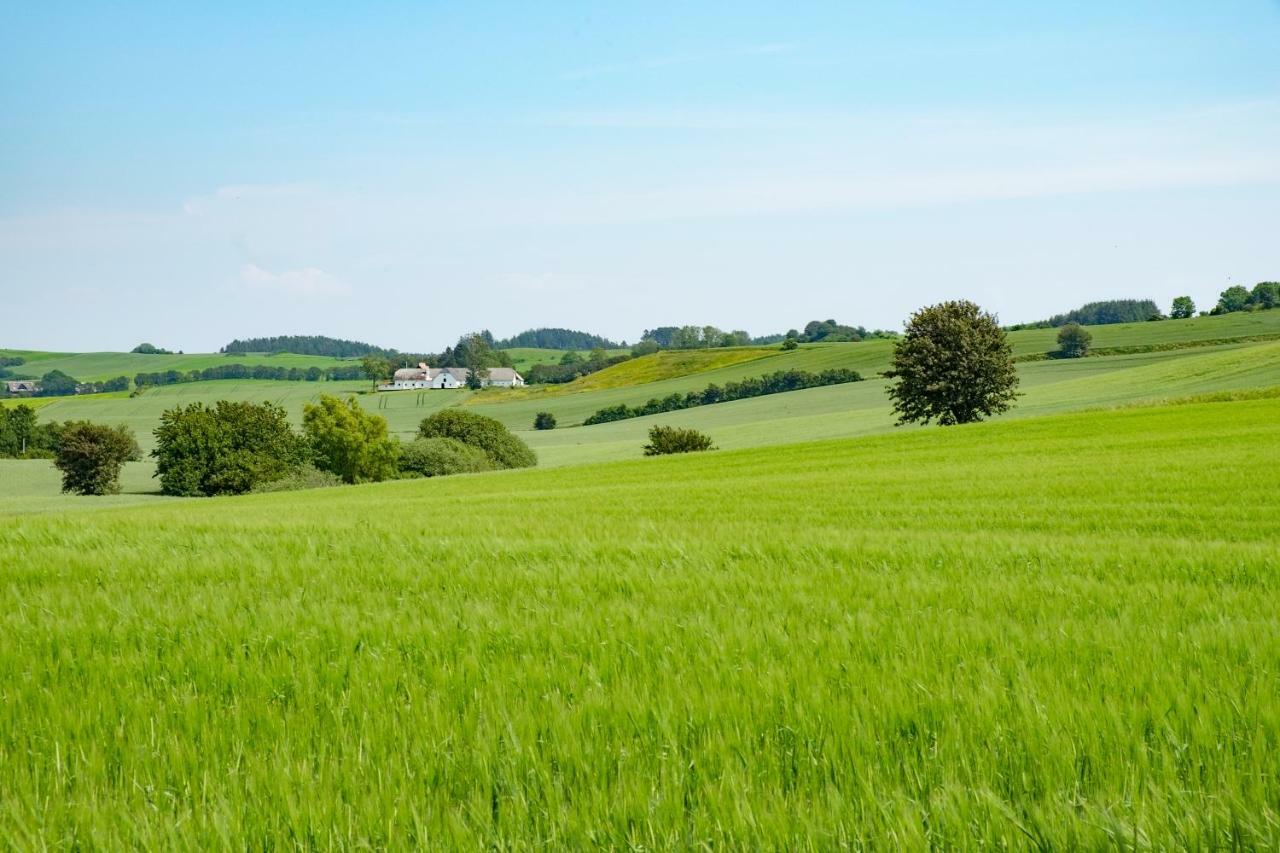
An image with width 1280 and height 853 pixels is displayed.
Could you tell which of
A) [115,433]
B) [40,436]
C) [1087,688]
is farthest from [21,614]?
[40,436]

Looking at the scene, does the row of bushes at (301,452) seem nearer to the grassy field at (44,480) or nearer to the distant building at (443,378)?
the grassy field at (44,480)

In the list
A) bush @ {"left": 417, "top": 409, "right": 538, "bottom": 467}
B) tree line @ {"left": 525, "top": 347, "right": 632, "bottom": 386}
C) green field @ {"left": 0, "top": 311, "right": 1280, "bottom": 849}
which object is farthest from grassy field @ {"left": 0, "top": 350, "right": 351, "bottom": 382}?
green field @ {"left": 0, "top": 311, "right": 1280, "bottom": 849}

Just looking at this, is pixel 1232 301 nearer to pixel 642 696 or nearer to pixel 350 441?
pixel 350 441

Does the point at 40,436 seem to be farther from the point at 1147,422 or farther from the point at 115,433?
the point at 1147,422

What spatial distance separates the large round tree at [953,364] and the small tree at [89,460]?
204 feet

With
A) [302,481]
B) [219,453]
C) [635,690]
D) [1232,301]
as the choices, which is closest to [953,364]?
[302,481]

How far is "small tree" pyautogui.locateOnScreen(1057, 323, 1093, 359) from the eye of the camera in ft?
358

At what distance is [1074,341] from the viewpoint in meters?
111

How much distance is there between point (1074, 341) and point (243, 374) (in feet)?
440

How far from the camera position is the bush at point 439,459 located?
71.4 meters

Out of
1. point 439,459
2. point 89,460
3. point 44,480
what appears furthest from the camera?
point 44,480

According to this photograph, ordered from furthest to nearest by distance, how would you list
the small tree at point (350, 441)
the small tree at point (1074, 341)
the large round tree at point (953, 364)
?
the small tree at point (1074, 341), the small tree at point (350, 441), the large round tree at point (953, 364)

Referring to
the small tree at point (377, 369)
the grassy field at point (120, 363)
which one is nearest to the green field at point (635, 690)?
the small tree at point (377, 369)

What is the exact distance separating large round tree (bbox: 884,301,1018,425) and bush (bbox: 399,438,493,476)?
3074 centimetres
